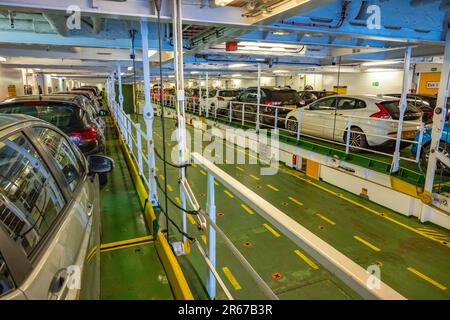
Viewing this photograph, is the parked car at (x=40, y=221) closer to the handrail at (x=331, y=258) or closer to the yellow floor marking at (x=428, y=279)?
the handrail at (x=331, y=258)

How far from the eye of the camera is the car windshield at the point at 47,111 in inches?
182

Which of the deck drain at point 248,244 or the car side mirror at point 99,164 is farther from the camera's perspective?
the deck drain at point 248,244

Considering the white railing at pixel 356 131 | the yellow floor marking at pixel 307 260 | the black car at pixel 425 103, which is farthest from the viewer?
the black car at pixel 425 103

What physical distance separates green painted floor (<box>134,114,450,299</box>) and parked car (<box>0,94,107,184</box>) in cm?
187

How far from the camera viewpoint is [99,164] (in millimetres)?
3160

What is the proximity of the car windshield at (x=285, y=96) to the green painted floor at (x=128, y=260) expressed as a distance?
25.0 ft

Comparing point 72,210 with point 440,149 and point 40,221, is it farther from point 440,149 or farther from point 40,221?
point 440,149

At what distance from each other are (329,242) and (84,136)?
4.40 meters

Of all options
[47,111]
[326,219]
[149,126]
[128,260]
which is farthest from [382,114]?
[47,111]

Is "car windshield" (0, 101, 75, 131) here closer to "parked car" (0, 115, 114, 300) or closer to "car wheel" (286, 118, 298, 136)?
"parked car" (0, 115, 114, 300)

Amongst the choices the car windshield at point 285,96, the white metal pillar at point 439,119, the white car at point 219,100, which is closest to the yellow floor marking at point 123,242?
the white metal pillar at point 439,119

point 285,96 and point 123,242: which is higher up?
point 285,96
